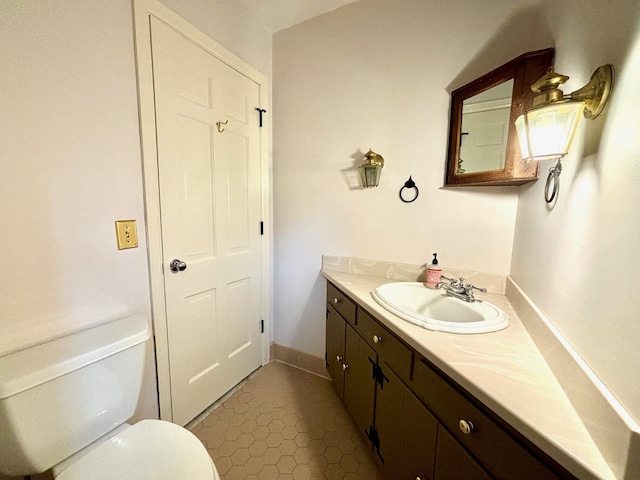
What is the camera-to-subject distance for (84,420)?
0.86 metres

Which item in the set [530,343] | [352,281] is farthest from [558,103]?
[352,281]

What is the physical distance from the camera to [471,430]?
681mm

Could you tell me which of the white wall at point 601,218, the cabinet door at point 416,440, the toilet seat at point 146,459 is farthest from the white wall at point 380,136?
the toilet seat at point 146,459

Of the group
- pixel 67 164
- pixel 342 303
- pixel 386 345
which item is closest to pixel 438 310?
pixel 386 345

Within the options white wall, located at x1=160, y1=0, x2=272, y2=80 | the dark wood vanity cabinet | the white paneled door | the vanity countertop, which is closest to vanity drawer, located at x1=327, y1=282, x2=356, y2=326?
the dark wood vanity cabinet

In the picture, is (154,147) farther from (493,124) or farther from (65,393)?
(493,124)

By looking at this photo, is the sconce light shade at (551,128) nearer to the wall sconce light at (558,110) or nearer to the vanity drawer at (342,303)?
the wall sconce light at (558,110)

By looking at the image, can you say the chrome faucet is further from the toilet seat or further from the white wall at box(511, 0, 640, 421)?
the toilet seat

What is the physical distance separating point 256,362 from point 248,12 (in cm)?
241

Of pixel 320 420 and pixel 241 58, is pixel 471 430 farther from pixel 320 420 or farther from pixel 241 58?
pixel 241 58

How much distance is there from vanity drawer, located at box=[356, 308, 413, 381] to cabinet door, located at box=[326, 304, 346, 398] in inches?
10.7

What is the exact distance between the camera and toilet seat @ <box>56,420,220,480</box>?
78 cm

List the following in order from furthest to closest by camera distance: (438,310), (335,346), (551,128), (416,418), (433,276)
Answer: (335,346) → (433,276) → (438,310) → (416,418) → (551,128)

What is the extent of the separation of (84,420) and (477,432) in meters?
1.20
